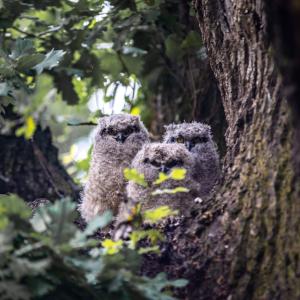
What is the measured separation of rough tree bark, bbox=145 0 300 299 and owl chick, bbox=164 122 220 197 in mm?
1241

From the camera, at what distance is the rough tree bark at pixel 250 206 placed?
2568 millimetres

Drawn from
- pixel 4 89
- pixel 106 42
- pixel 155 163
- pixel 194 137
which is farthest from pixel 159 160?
pixel 106 42

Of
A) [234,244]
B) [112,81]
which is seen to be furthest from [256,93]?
[112,81]

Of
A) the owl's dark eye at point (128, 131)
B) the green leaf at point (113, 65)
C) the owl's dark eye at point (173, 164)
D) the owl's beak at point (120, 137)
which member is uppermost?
the green leaf at point (113, 65)

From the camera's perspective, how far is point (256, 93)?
2938 millimetres

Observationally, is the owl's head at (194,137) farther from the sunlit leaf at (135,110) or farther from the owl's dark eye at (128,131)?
the sunlit leaf at (135,110)

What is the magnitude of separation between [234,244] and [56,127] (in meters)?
3.49

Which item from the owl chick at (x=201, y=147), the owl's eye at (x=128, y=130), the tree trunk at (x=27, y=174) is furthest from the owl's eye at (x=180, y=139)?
the tree trunk at (x=27, y=174)

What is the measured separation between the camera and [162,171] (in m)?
4.04

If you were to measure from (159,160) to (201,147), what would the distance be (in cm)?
57

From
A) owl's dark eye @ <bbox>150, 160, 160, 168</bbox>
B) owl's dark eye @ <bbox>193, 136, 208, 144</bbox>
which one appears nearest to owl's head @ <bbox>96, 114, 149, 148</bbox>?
owl's dark eye @ <bbox>193, 136, 208, 144</bbox>

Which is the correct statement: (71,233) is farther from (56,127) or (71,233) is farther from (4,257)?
(56,127)

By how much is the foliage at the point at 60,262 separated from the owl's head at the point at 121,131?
2120mm

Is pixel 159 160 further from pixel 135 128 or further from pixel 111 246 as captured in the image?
pixel 111 246
